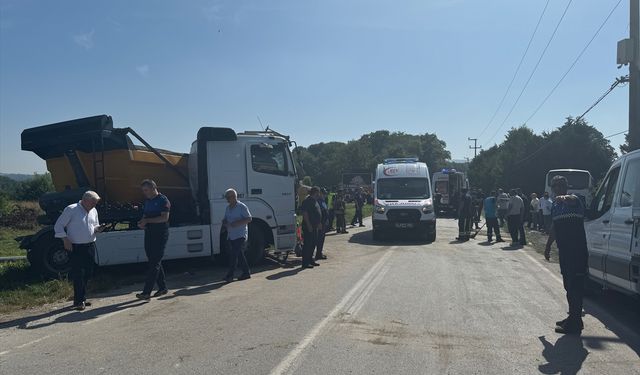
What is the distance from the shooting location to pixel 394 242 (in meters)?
17.7

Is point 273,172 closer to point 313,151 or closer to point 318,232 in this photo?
point 318,232

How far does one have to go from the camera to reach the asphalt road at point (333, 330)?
5207 mm

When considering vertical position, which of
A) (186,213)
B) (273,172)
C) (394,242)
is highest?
(273,172)

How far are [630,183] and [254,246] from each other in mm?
7543

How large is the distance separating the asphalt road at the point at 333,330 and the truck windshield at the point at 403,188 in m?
8.34

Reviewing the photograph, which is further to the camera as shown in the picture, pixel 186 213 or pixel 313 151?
pixel 313 151

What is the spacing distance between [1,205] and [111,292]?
24.8 meters

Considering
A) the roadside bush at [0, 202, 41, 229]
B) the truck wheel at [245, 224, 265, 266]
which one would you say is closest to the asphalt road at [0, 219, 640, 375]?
the truck wheel at [245, 224, 265, 266]

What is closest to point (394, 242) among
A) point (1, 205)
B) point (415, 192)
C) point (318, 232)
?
point (415, 192)

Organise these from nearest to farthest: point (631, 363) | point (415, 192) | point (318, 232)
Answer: point (631, 363)
point (318, 232)
point (415, 192)

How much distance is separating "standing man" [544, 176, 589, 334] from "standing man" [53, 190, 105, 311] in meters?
6.49

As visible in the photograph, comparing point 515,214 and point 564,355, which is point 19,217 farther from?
point 564,355

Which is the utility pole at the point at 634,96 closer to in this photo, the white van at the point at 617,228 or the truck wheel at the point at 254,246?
the white van at the point at 617,228

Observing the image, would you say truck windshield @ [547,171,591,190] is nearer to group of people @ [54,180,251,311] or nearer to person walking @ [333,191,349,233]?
person walking @ [333,191,349,233]
